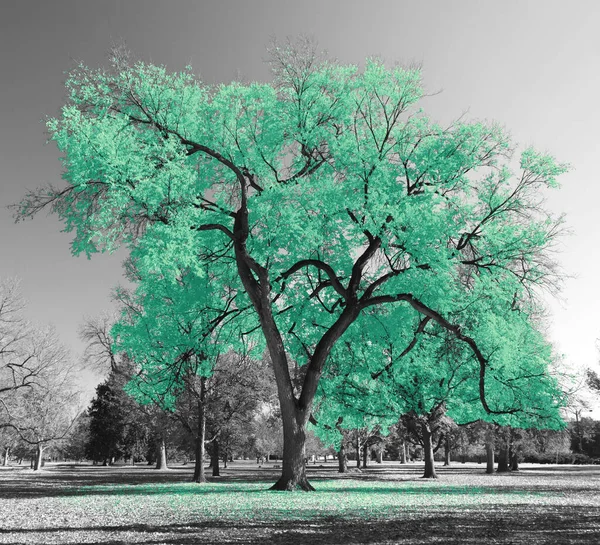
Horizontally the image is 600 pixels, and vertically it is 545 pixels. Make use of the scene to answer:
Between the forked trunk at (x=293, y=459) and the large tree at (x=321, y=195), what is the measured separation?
0.04 metres

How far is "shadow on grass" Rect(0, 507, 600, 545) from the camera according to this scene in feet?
23.0

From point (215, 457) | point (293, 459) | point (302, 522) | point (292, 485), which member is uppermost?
point (293, 459)

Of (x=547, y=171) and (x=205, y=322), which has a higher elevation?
(x=547, y=171)

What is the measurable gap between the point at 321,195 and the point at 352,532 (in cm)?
1075

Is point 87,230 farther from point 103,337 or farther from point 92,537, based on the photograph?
point 103,337

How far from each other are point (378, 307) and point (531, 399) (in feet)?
23.1

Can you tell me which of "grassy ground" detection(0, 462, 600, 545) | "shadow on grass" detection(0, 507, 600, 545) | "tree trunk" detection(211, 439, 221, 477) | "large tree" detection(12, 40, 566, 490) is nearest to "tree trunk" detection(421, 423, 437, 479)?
"large tree" detection(12, 40, 566, 490)

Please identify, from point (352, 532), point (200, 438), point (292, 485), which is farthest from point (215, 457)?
point (352, 532)

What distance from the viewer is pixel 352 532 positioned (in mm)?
7812

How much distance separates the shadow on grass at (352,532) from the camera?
23.0ft

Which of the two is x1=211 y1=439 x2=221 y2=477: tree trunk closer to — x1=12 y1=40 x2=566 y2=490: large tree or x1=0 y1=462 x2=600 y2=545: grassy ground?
x1=12 y1=40 x2=566 y2=490: large tree

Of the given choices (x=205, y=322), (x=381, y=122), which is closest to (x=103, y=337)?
(x=205, y=322)

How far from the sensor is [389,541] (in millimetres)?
6984

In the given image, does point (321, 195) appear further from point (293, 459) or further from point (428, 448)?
point (428, 448)
